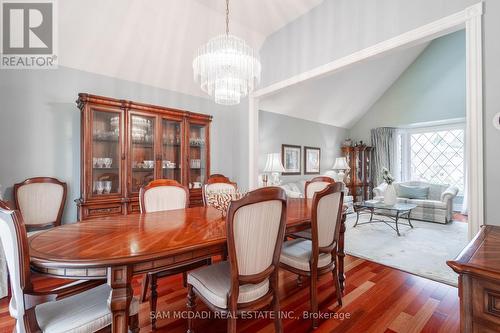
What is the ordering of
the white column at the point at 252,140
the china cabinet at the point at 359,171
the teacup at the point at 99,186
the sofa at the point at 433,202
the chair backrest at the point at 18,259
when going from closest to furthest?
the chair backrest at the point at 18,259 < the teacup at the point at 99,186 < the white column at the point at 252,140 < the sofa at the point at 433,202 < the china cabinet at the point at 359,171

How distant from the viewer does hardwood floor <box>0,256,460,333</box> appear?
1.64 metres

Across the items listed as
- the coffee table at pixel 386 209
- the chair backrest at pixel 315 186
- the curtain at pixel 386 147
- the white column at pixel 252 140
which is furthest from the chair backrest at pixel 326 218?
the curtain at pixel 386 147

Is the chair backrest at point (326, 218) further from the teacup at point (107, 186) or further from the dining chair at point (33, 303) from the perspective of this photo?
the teacup at point (107, 186)

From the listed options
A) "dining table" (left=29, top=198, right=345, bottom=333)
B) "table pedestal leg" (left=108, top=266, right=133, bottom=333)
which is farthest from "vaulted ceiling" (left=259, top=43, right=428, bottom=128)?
"table pedestal leg" (left=108, top=266, right=133, bottom=333)

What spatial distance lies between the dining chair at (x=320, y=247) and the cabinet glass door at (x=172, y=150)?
2079mm

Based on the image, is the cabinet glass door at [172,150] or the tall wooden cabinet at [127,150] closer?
the tall wooden cabinet at [127,150]

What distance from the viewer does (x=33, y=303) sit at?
980 mm

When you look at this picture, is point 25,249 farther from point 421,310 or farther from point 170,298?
point 421,310

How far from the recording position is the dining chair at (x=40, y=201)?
96.0 inches

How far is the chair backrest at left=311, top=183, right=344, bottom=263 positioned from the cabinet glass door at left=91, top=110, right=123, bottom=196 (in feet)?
7.84

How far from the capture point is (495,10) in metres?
1.72

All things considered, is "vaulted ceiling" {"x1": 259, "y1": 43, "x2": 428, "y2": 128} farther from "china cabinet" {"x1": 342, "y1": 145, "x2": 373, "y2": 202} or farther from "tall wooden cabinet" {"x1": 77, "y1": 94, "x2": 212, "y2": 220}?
"tall wooden cabinet" {"x1": 77, "y1": 94, "x2": 212, "y2": 220}

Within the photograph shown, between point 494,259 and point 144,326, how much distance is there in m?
1.98

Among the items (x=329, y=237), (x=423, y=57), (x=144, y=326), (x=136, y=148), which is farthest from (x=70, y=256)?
(x=423, y=57)
